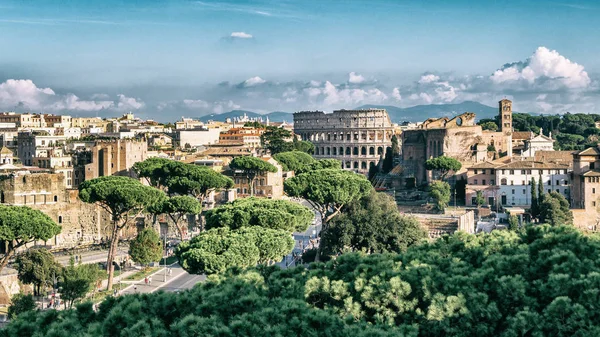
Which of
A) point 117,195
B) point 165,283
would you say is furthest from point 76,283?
point 117,195

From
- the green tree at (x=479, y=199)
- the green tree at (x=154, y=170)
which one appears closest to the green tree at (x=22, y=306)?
the green tree at (x=154, y=170)

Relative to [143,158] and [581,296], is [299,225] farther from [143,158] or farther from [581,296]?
[143,158]

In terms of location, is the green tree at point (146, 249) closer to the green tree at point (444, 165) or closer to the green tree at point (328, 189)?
the green tree at point (328, 189)

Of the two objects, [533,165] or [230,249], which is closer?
[230,249]

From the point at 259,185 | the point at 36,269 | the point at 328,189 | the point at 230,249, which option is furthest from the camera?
the point at 259,185

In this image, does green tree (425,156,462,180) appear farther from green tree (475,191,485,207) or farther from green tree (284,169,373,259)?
green tree (284,169,373,259)

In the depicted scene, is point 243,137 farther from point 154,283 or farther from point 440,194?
point 154,283
